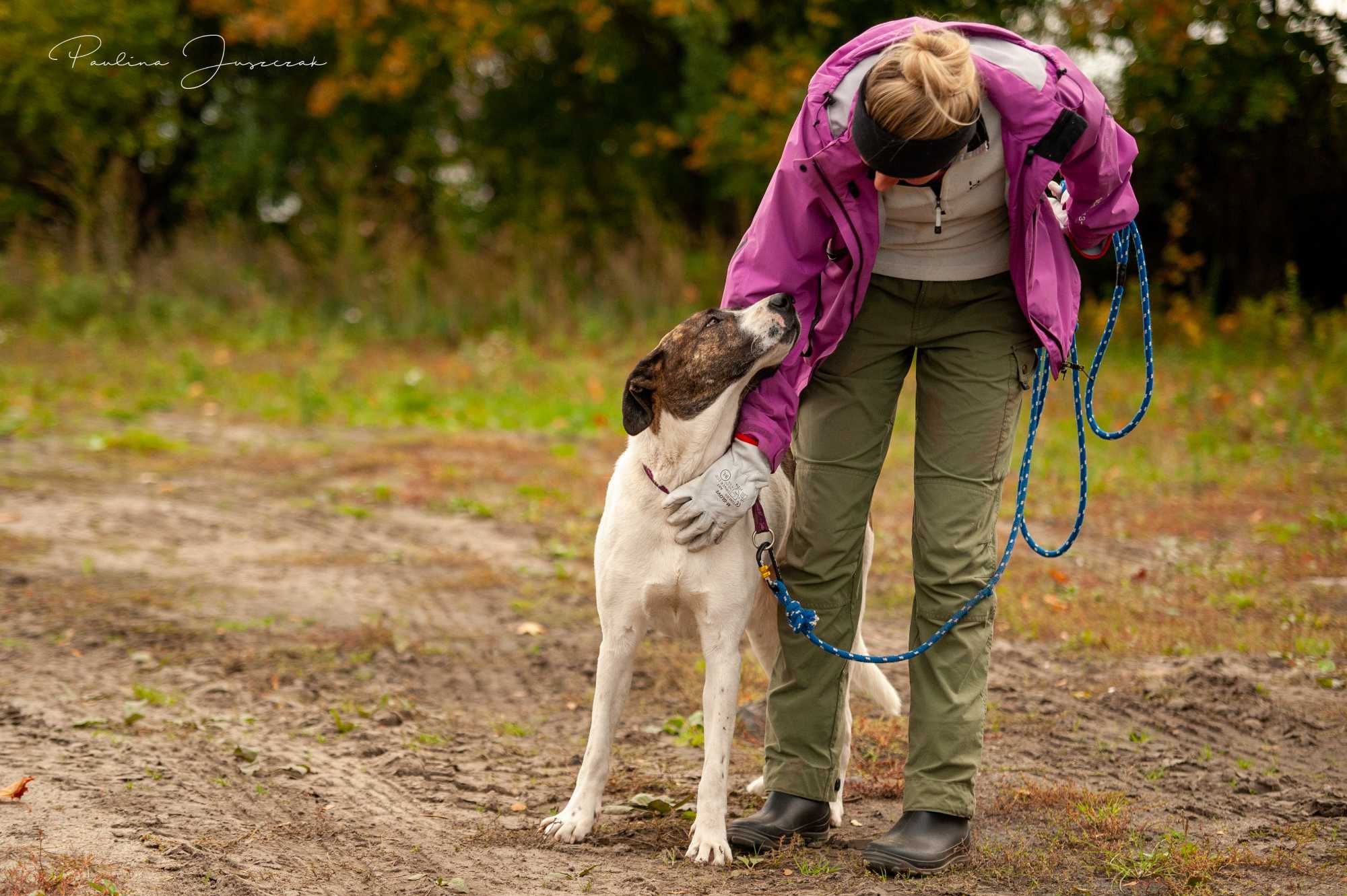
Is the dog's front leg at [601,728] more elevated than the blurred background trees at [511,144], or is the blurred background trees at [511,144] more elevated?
the blurred background trees at [511,144]

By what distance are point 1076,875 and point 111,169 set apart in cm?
1437

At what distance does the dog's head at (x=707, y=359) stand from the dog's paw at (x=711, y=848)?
1109 millimetres

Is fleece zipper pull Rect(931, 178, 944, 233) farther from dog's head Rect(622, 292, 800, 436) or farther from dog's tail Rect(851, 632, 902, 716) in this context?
dog's tail Rect(851, 632, 902, 716)

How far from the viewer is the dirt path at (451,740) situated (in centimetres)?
340

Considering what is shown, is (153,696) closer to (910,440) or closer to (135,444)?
(135,444)

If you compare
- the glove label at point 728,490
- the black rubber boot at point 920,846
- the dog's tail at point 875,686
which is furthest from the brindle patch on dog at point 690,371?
the black rubber boot at point 920,846

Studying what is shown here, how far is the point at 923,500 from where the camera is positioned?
3592mm

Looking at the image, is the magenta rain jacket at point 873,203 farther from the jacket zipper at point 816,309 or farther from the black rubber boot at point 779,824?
the black rubber boot at point 779,824

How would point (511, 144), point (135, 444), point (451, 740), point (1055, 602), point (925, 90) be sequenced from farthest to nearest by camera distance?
1. point (511, 144)
2. point (135, 444)
3. point (1055, 602)
4. point (451, 740)
5. point (925, 90)

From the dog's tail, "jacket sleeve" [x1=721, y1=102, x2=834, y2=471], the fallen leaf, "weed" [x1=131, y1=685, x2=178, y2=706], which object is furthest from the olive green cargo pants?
the fallen leaf

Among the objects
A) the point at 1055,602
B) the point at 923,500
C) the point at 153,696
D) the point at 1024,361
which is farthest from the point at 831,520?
the point at 1055,602

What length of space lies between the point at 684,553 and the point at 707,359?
1.76 ft

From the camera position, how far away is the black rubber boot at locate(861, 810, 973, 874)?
3.39m

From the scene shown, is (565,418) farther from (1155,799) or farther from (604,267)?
(1155,799)
